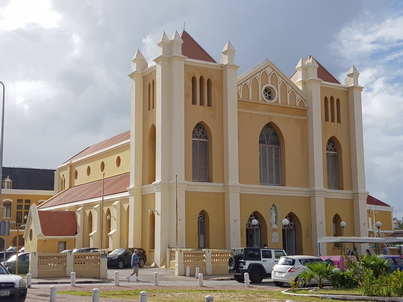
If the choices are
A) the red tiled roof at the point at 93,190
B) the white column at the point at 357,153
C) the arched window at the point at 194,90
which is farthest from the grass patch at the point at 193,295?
the white column at the point at 357,153

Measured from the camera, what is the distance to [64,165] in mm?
70562

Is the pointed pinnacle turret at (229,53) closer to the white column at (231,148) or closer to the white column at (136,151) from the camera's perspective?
the white column at (231,148)

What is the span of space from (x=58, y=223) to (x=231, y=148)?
19.4 meters

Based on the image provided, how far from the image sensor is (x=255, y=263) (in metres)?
29.1

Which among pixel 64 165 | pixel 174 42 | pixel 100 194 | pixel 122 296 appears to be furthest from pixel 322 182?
pixel 64 165

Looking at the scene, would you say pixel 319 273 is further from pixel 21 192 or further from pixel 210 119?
pixel 21 192

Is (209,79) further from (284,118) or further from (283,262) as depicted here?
(283,262)

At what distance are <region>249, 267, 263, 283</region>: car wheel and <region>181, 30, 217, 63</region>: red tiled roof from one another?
1882 cm

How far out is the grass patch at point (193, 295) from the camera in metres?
19.7

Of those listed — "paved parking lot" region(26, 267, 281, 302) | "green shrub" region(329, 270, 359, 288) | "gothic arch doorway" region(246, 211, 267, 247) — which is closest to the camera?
"paved parking lot" region(26, 267, 281, 302)

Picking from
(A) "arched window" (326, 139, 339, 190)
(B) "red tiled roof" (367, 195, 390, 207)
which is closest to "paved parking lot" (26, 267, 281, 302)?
(A) "arched window" (326, 139, 339, 190)

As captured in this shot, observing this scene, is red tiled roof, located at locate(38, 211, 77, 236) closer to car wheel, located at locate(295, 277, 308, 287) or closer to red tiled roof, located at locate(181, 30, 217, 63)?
red tiled roof, located at locate(181, 30, 217, 63)

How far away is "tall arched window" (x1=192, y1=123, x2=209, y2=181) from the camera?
42000 millimetres

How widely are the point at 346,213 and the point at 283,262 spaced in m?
21.9
